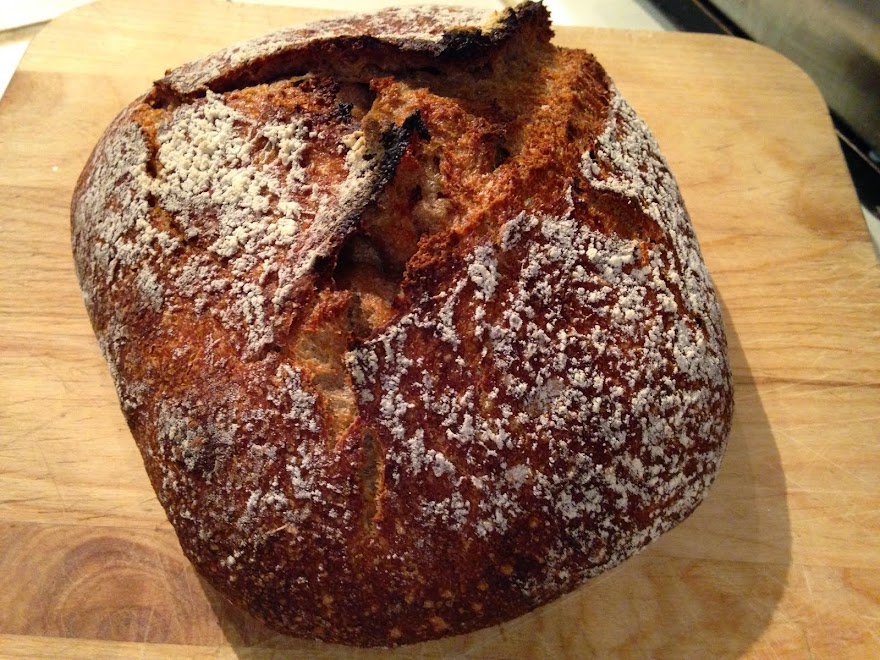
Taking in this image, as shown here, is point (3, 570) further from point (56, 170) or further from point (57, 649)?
point (56, 170)

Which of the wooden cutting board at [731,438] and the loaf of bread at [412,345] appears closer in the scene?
the loaf of bread at [412,345]

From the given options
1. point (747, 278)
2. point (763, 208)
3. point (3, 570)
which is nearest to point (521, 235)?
point (747, 278)

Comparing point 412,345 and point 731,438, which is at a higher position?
point 412,345

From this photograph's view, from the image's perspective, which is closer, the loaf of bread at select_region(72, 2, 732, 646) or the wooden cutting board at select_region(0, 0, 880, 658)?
the loaf of bread at select_region(72, 2, 732, 646)

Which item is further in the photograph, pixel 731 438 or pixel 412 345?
pixel 731 438
